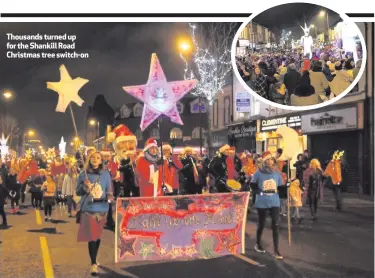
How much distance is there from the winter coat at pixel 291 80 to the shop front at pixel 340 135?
4950 mm

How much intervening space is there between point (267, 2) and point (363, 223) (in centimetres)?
494

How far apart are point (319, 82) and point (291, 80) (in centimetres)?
36

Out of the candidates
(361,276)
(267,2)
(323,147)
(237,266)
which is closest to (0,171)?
(237,266)

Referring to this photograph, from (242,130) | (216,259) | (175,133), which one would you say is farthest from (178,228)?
(242,130)

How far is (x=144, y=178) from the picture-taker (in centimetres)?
653

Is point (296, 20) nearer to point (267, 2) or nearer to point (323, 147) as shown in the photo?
point (267, 2)

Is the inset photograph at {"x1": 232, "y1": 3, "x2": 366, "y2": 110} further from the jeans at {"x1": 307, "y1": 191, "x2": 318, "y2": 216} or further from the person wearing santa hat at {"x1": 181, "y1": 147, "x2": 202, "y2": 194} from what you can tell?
the jeans at {"x1": 307, "y1": 191, "x2": 318, "y2": 216}

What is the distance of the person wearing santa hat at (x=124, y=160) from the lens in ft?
24.1

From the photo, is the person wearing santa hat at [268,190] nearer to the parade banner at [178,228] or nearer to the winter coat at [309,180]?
the parade banner at [178,228]

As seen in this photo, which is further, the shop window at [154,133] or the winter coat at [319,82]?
the shop window at [154,133]

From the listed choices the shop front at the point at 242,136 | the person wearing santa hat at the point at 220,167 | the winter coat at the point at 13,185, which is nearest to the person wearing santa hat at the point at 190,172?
the person wearing santa hat at the point at 220,167

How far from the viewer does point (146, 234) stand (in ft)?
18.0

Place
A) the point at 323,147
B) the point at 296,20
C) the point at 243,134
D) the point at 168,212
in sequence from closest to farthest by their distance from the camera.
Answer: the point at 168,212 → the point at 296,20 → the point at 243,134 → the point at 323,147

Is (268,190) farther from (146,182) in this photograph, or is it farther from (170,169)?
(170,169)
